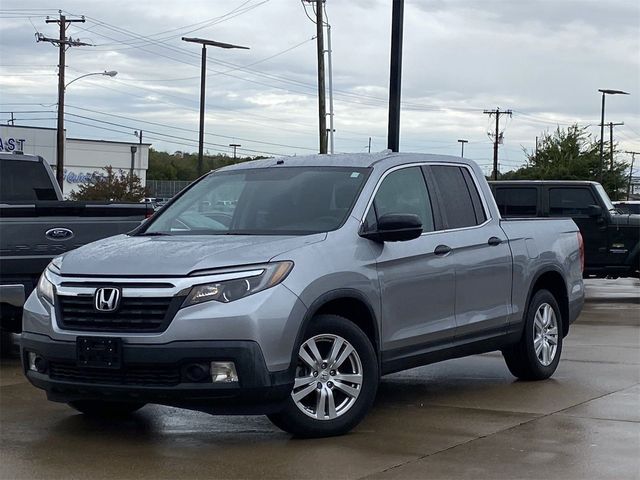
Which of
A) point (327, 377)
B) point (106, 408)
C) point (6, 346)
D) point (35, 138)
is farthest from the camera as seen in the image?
point (35, 138)

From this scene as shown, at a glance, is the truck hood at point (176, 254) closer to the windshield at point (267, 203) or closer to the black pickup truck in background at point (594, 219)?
the windshield at point (267, 203)

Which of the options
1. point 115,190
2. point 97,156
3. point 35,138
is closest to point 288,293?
point 115,190

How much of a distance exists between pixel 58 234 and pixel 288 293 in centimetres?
390

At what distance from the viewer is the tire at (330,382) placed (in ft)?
21.5

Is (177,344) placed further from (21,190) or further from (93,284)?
(21,190)

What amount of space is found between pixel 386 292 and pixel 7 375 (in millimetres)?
4050

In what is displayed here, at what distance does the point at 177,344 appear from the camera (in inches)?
243

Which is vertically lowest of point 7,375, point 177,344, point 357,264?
point 7,375

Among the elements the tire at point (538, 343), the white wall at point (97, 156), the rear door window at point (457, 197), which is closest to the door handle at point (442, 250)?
the rear door window at point (457, 197)

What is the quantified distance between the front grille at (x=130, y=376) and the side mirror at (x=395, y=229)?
1681 millimetres

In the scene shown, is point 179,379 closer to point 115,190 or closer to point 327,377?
Answer: point 327,377

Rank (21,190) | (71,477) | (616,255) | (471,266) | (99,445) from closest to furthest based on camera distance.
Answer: (71,477) → (99,445) → (471,266) → (21,190) → (616,255)

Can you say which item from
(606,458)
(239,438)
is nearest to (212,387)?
(239,438)

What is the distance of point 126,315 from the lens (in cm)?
633
